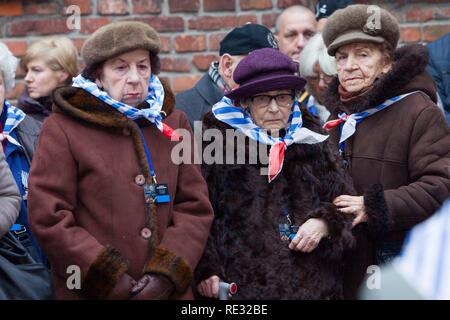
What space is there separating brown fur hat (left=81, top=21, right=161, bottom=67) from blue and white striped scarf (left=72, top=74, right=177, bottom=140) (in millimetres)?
111

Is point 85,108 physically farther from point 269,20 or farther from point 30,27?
point 269,20

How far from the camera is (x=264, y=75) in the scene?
401cm

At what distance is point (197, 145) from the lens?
4047mm

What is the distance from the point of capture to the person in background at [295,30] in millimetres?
5793

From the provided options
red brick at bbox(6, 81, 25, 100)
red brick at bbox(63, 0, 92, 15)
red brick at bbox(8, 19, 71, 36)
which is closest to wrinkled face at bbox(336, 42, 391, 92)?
red brick at bbox(63, 0, 92, 15)

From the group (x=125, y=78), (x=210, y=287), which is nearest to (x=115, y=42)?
(x=125, y=78)

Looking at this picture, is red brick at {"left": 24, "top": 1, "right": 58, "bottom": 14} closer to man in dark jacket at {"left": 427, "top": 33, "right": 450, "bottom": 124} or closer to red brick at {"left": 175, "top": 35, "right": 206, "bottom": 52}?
red brick at {"left": 175, "top": 35, "right": 206, "bottom": 52}

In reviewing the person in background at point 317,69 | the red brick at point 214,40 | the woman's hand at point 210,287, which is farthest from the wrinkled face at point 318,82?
the woman's hand at point 210,287

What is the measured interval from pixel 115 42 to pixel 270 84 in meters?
0.67

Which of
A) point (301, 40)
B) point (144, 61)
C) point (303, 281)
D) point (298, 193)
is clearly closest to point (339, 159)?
point (298, 193)

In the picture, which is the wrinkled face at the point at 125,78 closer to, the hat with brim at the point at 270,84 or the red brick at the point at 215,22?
the hat with brim at the point at 270,84

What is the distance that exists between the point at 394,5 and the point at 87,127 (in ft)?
10.1
